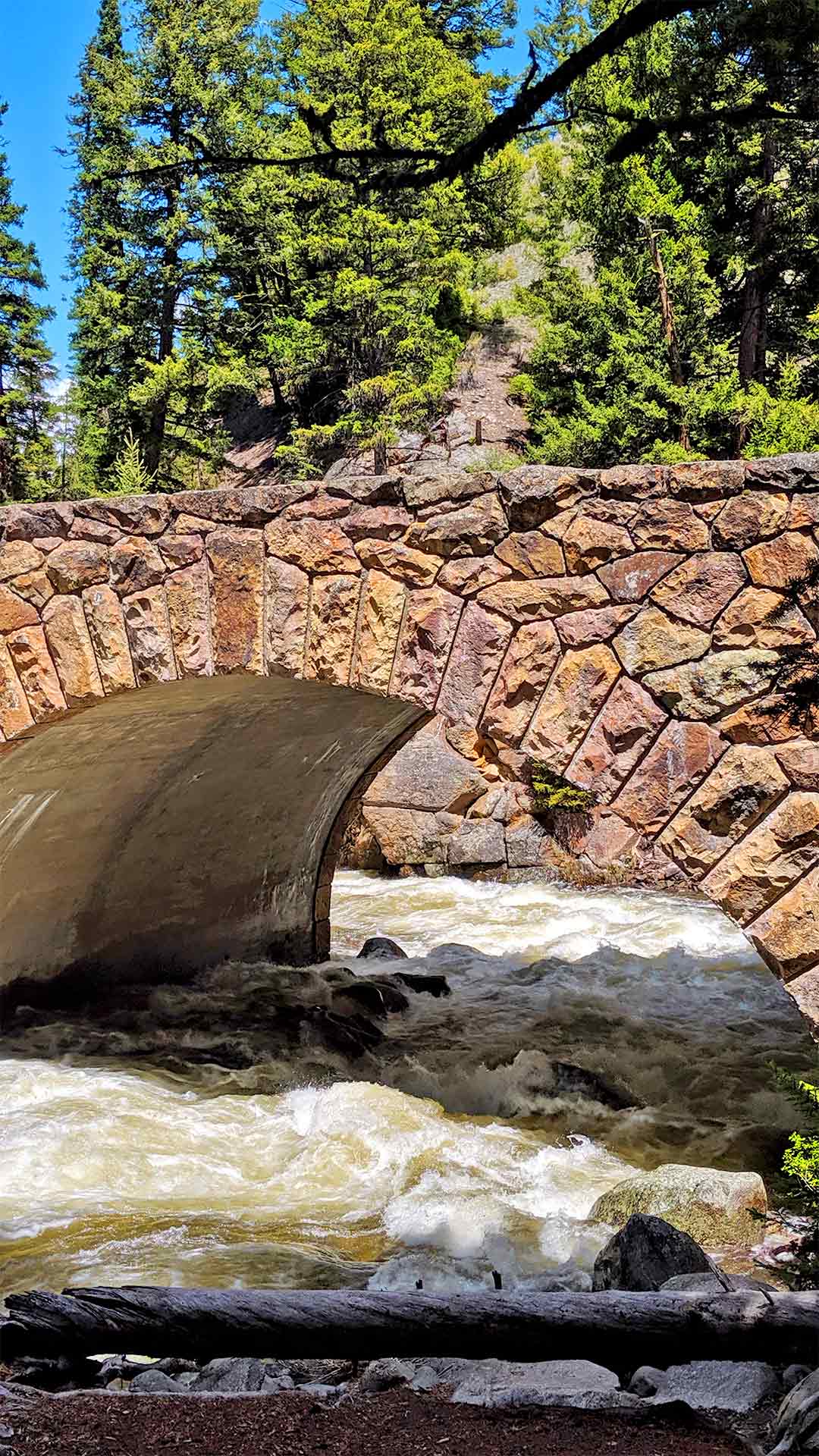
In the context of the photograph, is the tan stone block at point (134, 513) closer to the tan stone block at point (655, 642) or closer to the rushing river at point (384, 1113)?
the tan stone block at point (655, 642)

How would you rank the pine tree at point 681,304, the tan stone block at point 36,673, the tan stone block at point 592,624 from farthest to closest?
the pine tree at point 681,304 < the tan stone block at point 36,673 < the tan stone block at point 592,624

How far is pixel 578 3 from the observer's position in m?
3.45

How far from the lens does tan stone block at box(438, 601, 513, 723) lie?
4.72 metres

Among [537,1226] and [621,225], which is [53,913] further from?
[621,225]

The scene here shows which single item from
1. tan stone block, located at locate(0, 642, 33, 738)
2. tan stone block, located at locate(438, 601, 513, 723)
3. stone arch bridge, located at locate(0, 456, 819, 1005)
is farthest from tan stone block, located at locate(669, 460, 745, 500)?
tan stone block, located at locate(0, 642, 33, 738)

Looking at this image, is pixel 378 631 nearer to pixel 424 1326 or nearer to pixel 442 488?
pixel 442 488

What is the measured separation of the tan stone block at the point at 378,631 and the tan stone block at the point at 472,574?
0.21m

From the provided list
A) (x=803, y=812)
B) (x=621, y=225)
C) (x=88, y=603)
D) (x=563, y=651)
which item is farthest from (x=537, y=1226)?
(x=621, y=225)

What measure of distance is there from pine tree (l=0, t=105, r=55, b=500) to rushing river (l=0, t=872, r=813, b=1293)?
51.4 ft

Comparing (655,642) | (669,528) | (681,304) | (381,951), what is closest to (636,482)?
(669,528)

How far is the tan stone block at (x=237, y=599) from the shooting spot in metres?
5.20

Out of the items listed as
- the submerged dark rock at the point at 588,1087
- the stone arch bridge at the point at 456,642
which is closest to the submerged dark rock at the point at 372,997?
the submerged dark rock at the point at 588,1087

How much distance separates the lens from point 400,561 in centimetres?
492

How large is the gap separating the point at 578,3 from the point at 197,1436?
3695 millimetres
